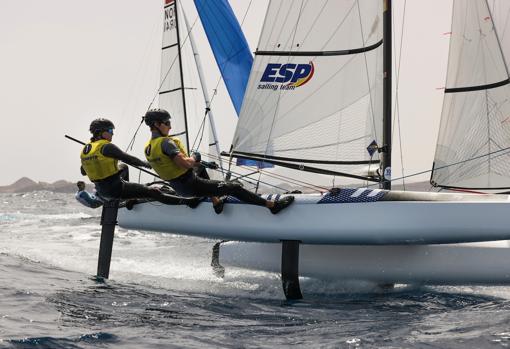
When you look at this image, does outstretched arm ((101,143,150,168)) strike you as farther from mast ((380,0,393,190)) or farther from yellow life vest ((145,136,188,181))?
mast ((380,0,393,190))

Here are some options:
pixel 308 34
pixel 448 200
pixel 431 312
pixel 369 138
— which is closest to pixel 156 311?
pixel 431 312

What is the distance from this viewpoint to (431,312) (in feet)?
18.4

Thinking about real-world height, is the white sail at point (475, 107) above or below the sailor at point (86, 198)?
above

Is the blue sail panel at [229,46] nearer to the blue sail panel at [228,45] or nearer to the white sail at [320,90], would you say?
the blue sail panel at [228,45]

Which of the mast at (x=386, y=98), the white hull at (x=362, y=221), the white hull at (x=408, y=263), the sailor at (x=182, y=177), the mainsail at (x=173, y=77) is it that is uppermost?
the mainsail at (x=173, y=77)

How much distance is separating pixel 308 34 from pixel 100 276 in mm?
3560

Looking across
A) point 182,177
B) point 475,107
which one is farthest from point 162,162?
point 475,107

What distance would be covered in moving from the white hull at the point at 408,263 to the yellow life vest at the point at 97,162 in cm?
190

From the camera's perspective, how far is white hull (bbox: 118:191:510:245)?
589 cm

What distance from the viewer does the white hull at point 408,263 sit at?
647 centimetres

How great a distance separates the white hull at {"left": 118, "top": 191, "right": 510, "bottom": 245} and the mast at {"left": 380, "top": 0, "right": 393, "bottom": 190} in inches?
51.4

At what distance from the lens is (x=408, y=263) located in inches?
266

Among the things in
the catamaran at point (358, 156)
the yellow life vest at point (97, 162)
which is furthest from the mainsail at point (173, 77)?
the yellow life vest at point (97, 162)

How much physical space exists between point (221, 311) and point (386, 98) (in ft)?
11.1
